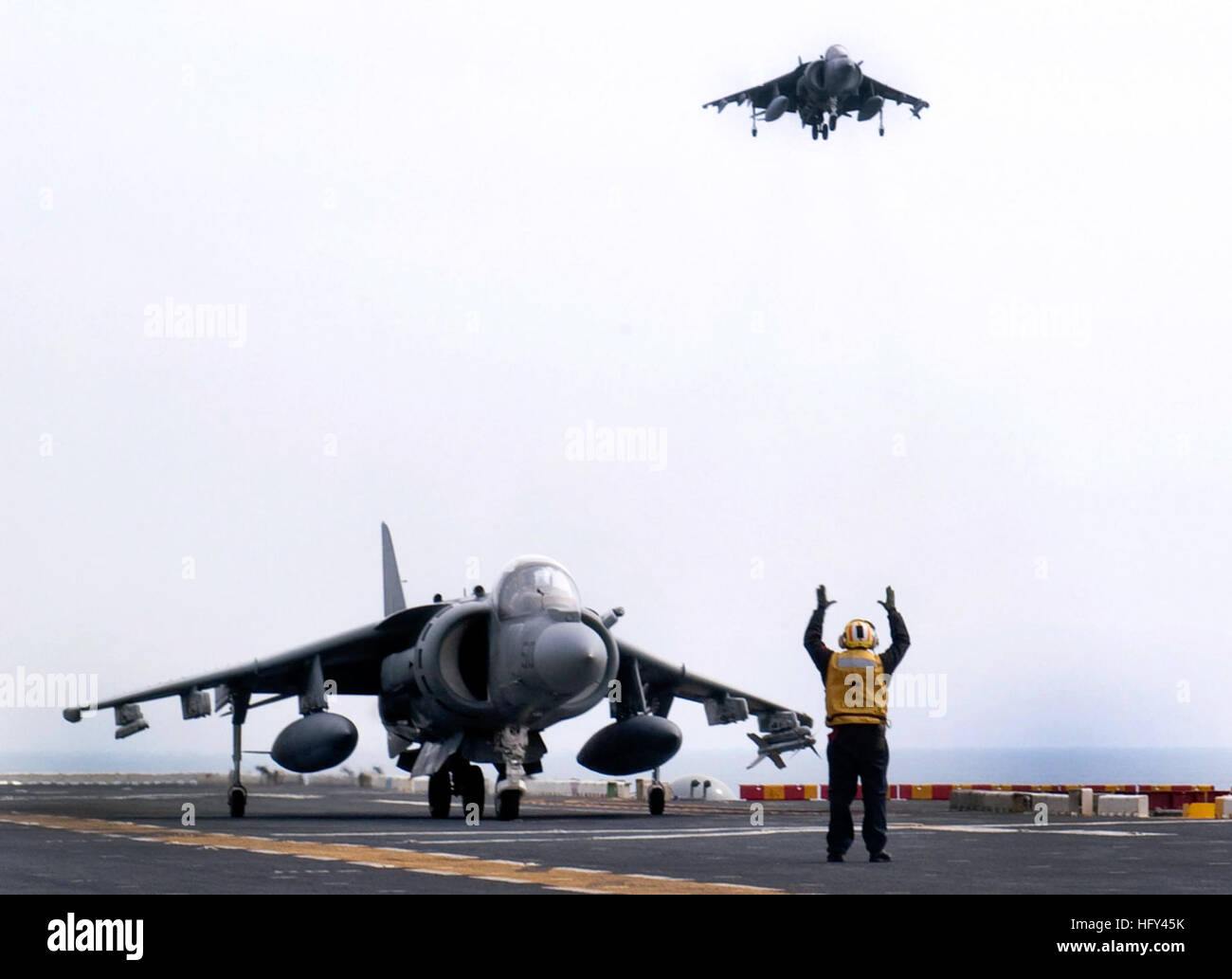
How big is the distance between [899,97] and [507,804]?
25.4m

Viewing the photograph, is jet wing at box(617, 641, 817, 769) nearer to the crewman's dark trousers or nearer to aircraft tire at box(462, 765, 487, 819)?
aircraft tire at box(462, 765, 487, 819)

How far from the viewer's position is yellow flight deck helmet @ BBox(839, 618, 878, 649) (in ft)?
55.0

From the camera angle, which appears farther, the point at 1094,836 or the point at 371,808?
the point at 371,808

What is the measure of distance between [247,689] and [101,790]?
27191 millimetres

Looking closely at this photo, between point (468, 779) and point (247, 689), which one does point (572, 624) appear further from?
point (247, 689)

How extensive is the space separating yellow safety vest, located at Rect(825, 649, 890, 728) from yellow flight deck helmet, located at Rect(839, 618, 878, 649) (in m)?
0.06

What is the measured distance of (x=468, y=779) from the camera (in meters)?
30.8

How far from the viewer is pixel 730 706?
117 ft

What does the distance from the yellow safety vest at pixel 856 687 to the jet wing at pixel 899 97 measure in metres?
30.7

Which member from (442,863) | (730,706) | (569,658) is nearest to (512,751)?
(569,658)

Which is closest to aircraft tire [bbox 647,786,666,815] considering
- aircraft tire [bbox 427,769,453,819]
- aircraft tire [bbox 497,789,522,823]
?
aircraft tire [bbox 427,769,453,819]

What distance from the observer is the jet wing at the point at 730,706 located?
3494 cm

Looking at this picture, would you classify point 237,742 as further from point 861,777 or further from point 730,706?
point 861,777
